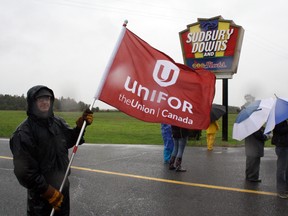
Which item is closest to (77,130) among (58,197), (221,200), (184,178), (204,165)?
(58,197)

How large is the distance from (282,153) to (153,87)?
279cm

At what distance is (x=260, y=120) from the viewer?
18.9 ft

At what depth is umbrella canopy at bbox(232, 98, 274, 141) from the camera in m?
5.72

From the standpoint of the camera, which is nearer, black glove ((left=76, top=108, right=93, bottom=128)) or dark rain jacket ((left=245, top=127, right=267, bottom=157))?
black glove ((left=76, top=108, right=93, bottom=128))

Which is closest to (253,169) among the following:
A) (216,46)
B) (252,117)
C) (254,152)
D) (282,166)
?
(254,152)

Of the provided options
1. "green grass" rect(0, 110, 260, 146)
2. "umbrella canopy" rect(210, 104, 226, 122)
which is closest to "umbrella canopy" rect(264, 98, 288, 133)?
"umbrella canopy" rect(210, 104, 226, 122)

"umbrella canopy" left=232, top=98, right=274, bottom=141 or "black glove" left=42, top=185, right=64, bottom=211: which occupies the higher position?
"umbrella canopy" left=232, top=98, right=274, bottom=141

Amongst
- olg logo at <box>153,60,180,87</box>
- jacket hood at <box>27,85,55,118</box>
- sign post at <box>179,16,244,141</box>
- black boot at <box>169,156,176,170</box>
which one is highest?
sign post at <box>179,16,244,141</box>

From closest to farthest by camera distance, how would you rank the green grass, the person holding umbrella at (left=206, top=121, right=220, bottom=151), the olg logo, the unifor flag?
the unifor flag, the olg logo, the person holding umbrella at (left=206, top=121, right=220, bottom=151), the green grass

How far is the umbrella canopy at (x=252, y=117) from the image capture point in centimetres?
572

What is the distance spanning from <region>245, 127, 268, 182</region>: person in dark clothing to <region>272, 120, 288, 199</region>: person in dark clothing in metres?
0.86

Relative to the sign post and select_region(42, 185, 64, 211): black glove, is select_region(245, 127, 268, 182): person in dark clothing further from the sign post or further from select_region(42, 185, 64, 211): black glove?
the sign post

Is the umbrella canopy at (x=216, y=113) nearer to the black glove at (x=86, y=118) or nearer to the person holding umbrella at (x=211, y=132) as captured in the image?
the person holding umbrella at (x=211, y=132)

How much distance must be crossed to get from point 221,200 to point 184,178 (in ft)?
5.24
